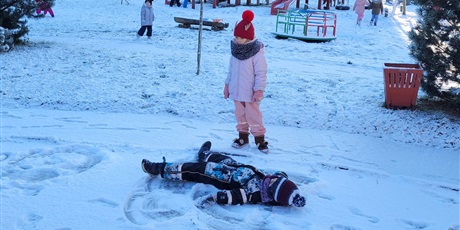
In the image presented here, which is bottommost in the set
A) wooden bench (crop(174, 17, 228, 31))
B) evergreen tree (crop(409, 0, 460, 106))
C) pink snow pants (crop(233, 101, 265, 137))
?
pink snow pants (crop(233, 101, 265, 137))

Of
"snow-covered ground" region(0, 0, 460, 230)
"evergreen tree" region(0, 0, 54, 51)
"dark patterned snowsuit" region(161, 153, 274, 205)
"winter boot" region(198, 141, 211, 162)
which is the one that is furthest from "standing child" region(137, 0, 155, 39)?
"dark patterned snowsuit" region(161, 153, 274, 205)

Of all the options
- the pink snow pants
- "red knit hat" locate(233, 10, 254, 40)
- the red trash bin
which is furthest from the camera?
the red trash bin

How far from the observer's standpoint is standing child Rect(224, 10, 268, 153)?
5168mm

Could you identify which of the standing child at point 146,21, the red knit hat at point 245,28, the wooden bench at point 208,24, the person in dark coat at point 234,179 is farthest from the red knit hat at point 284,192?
the wooden bench at point 208,24

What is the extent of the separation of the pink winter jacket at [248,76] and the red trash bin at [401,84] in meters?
2.24

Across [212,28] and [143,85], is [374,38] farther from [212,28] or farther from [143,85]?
[143,85]

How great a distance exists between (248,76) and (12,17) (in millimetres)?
7774

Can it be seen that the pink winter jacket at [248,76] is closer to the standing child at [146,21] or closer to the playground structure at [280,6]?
the standing child at [146,21]

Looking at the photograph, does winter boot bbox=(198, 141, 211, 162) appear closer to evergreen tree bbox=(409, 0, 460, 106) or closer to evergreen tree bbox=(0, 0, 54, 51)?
evergreen tree bbox=(409, 0, 460, 106)

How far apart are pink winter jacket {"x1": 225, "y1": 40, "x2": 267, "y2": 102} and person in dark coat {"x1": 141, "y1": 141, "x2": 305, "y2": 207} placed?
925 mm

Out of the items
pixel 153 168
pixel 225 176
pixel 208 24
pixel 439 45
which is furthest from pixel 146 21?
pixel 225 176

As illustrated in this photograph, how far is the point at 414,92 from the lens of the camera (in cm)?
677

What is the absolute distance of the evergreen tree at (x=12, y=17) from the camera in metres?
10.8

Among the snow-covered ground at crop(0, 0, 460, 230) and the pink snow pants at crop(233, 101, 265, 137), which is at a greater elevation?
the pink snow pants at crop(233, 101, 265, 137)
